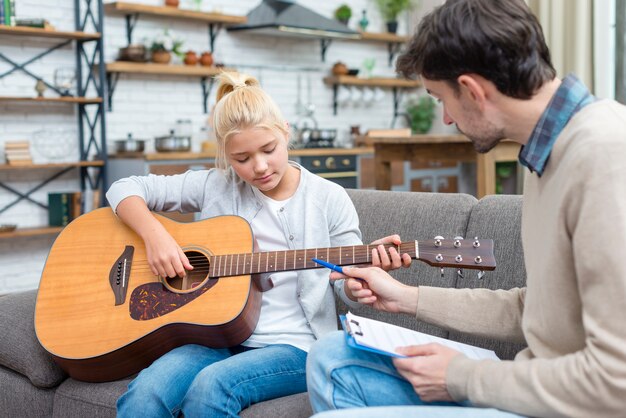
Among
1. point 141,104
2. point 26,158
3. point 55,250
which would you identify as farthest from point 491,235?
point 141,104

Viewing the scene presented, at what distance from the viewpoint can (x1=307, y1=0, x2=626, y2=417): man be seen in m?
1.06

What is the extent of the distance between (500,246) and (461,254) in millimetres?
316

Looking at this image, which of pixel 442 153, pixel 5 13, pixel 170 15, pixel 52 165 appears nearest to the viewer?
pixel 442 153

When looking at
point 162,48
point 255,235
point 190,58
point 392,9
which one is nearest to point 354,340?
point 255,235

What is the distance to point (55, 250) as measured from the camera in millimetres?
2094

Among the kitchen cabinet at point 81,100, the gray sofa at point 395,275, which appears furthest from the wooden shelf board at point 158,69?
the gray sofa at point 395,275

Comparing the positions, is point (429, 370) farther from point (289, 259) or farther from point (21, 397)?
point (21, 397)

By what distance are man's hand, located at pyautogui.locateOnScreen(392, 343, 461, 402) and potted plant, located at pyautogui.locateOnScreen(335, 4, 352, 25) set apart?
17.6 feet

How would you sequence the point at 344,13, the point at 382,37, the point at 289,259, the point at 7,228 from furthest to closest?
1. the point at 382,37
2. the point at 344,13
3. the point at 7,228
4. the point at 289,259

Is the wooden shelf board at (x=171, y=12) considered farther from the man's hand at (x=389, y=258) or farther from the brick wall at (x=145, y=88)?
the man's hand at (x=389, y=258)

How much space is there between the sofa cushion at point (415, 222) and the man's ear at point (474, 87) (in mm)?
834

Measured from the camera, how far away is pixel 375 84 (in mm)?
6621

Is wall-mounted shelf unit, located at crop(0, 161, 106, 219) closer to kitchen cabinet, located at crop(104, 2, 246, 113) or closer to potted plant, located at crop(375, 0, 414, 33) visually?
kitchen cabinet, located at crop(104, 2, 246, 113)

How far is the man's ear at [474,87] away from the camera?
1.21m
